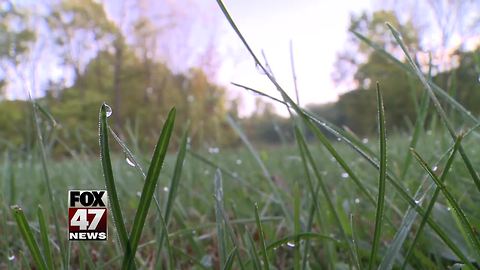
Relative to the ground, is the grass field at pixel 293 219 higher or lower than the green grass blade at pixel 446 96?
lower

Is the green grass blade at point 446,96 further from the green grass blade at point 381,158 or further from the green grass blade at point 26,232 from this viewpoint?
the green grass blade at point 26,232

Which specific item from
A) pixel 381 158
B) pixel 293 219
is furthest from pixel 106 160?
pixel 293 219

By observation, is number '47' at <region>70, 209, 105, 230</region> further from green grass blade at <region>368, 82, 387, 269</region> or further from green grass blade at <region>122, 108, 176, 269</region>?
green grass blade at <region>368, 82, 387, 269</region>


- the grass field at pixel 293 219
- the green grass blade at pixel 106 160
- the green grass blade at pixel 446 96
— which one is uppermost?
the green grass blade at pixel 446 96

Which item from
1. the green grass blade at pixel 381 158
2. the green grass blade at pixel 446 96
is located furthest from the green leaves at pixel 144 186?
the green grass blade at pixel 446 96

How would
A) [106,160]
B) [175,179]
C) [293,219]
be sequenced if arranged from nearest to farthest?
[106,160]
[175,179]
[293,219]

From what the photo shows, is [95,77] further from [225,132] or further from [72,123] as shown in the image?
[225,132]

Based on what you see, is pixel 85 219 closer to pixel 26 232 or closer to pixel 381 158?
pixel 26 232

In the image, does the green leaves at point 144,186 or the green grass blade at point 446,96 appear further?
the green grass blade at point 446,96
